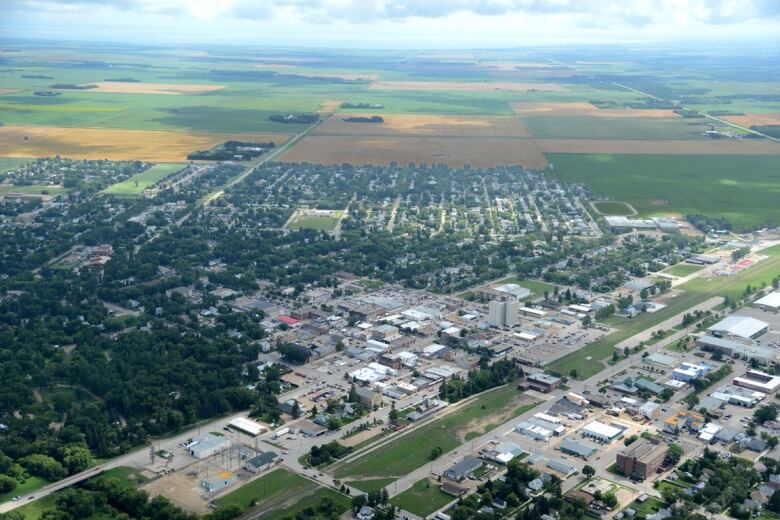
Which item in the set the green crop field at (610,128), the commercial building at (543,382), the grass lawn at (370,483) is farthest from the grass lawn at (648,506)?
the green crop field at (610,128)

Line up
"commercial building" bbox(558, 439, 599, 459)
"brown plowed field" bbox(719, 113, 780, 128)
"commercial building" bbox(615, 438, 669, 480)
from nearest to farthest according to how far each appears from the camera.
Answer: "commercial building" bbox(615, 438, 669, 480) < "commercial building" bbox(558, 439, 599, 459) < "brown plowed field" bbox(719, 113, 780, 128)

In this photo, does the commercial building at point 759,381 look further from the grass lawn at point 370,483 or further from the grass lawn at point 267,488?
the grass lawn at point 267,488

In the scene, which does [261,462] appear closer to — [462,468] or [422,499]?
[422,499]

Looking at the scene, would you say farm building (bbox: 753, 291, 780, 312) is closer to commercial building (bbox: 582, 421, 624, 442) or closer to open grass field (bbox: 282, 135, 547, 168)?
commercial building (bbox: 582, 421, 624, 442)

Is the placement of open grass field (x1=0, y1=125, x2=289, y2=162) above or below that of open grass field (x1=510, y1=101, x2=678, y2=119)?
below

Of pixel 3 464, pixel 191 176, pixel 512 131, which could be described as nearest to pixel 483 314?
pixel 3 464

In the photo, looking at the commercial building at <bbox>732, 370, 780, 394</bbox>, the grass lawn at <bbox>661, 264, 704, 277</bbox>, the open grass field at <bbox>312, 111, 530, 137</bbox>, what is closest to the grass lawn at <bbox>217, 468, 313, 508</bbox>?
the commercial building at <bbox>732, 370, 780, 394</bbox>

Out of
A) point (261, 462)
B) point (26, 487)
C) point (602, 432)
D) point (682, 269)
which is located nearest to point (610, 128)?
point (682, 269)
